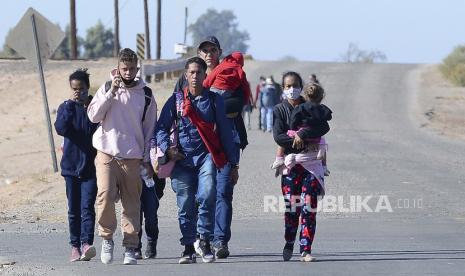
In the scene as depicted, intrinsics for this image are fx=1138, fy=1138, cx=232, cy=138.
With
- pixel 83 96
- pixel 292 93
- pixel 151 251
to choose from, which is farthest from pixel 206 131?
pixel 151 251

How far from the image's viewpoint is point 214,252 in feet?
35.6

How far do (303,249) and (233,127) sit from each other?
1366 mm

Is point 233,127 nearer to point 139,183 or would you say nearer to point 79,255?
point 139,183

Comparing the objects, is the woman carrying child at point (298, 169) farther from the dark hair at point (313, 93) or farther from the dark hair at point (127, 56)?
the dark hair at point (127, 56)

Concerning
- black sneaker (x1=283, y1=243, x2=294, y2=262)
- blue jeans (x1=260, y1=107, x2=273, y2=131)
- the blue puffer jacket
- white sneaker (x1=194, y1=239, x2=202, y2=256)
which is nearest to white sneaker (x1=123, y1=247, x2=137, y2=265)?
white sneaker (x1=194, y1=239, x2=202, y2=256)

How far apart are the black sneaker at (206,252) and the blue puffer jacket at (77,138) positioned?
4.03 feet

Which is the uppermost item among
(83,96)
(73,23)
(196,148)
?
(73,23)

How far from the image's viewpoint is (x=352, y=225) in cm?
1434

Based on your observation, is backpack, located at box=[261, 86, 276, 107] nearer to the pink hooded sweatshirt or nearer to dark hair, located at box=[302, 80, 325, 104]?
dark hair, located at box=[302, 80, 325, 104]

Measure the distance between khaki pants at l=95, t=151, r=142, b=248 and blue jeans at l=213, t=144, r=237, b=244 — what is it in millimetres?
827

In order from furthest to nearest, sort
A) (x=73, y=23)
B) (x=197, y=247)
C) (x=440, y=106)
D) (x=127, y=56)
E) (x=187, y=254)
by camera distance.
→ (x=73, y=23)
(x=440, y=106)
(x=197, y=247)
(x=187, y=254)
(x=127, y=56)

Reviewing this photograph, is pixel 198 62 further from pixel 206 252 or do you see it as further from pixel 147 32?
pixel 147 32

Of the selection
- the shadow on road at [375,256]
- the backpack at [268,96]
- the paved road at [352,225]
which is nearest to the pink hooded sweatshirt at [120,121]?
the paved road at [352,225]

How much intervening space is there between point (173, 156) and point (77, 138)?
1.02m
